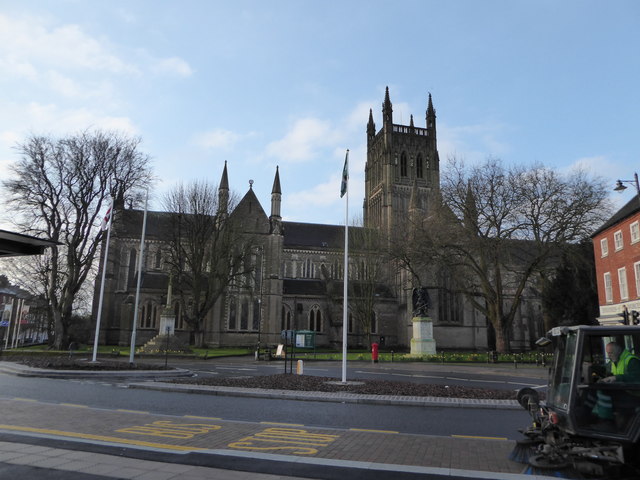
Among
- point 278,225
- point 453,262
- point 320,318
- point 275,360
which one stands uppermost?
point 278,225

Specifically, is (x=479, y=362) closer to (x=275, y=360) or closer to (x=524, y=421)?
(x=275, y=360)

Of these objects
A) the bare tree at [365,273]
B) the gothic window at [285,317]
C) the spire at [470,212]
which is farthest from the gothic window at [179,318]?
the spire at [470,212]

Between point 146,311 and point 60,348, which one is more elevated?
point 146,311

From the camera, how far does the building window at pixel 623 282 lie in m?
30.5

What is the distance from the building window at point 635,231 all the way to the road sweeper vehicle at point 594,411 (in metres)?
28.0

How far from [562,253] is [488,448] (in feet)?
104

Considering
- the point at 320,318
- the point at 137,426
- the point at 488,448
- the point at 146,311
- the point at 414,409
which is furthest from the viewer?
the point at 320,318

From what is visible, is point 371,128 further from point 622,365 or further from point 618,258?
point 622,365

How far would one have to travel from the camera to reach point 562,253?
114 feet

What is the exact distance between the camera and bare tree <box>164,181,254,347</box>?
43594 millimetres

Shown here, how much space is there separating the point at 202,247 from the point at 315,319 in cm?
1786

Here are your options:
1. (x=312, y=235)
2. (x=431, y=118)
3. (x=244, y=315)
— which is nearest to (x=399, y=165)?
(x=431, y=118)

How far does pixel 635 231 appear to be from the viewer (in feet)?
96.4

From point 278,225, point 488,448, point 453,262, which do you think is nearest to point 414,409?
point 488,448
